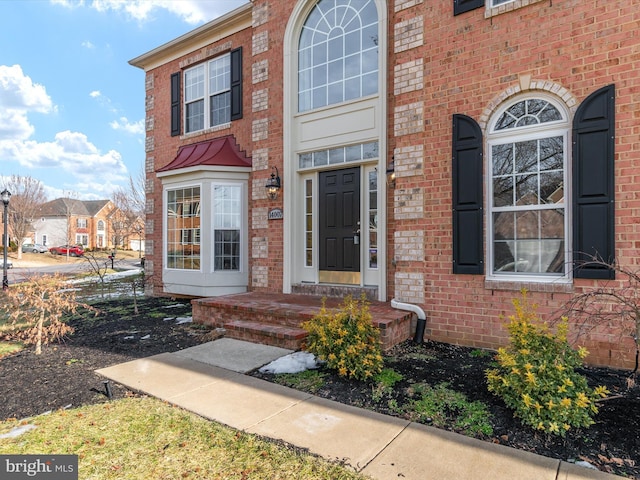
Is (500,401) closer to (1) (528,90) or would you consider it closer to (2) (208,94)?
(1) (528,90)

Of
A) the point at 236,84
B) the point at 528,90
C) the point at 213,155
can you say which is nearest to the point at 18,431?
the point at 528,90

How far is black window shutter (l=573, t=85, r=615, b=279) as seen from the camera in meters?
4.26

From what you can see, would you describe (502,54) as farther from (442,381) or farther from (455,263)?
(442,381)

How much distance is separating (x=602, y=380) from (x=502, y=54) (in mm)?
4086

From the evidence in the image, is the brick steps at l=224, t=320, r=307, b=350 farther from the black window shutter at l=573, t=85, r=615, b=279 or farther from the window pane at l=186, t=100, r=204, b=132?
the window pane at l=186, t=100, r=204, b=132

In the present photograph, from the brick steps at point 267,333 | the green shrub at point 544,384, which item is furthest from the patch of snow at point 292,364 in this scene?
the green shrub at point 544,384

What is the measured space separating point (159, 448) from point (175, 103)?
9.34m

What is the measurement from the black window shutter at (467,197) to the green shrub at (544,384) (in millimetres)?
1853

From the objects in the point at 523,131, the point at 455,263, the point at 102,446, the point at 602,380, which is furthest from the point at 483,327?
the point at 102,446

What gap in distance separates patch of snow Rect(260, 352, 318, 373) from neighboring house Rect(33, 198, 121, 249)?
50.7m

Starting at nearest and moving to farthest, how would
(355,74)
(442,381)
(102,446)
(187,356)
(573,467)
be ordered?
(573,467), (102,446), (442,381), (187,356), (355,74)

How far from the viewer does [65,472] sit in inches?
94.7

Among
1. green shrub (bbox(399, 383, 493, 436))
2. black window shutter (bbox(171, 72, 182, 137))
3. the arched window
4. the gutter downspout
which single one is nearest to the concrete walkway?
green shrub (bbox(399, 383, 493, 436))

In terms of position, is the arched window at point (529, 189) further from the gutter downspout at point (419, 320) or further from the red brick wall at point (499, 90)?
the gutter downspout at point (419, 320)
